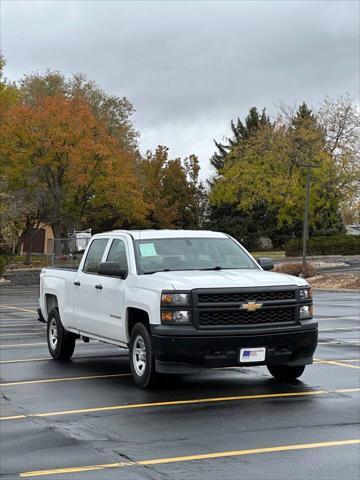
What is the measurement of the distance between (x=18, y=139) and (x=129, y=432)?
44654 mm

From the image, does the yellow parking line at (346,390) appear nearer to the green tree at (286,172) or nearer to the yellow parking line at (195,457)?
the yellow parking line at (195,457)

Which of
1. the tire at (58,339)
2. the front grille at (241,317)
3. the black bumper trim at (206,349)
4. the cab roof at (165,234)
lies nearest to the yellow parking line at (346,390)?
the black bumper trim at (206,349)

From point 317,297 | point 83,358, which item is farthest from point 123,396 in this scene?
point 317,297

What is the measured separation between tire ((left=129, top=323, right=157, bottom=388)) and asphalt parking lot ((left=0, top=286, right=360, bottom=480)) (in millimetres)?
158

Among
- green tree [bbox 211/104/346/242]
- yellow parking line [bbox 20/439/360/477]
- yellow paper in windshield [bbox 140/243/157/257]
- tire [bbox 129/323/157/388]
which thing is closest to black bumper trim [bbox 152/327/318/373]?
tire [bbox 129/323/157/388]

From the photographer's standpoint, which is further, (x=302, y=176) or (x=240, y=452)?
(x=302, y=176)

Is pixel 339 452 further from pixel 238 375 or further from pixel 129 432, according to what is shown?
pixel 238 375

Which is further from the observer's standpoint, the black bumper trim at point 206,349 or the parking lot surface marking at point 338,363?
the parking lot surface marking at point 338,363

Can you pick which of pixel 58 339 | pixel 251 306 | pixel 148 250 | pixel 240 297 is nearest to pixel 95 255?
pixel 148 250

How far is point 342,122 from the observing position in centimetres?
6059

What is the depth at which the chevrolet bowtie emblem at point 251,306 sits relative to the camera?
367 inches

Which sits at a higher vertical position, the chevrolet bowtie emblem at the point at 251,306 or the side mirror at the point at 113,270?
the side mirror at the point at 113,270

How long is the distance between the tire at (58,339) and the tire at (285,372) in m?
3.53

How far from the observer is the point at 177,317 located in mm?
9258
